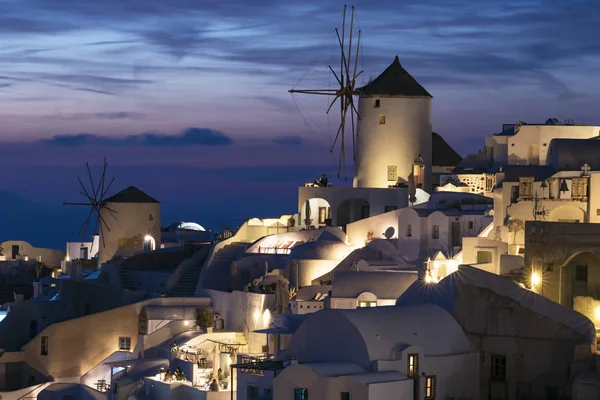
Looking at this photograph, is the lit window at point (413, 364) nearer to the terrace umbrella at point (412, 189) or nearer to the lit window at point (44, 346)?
the terrace umbrella at point (412, 189)

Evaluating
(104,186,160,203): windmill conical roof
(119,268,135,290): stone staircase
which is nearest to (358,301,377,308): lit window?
(119,268,135,290): stone staircase

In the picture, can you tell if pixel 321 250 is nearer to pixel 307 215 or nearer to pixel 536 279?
pixel 307 215

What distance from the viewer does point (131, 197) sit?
5775 cm

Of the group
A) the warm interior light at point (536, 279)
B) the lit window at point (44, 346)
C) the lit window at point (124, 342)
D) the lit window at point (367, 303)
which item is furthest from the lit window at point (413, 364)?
the lit window at point (44, 346)

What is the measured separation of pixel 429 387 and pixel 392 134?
19705mm

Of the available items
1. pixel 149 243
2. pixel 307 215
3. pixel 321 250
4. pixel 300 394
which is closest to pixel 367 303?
Answer: pixel 321 250

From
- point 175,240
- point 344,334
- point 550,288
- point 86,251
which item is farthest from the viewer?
point 86,251

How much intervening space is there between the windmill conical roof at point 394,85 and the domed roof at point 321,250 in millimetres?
7889

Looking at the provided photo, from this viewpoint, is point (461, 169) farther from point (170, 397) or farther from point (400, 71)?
point (170, 397)

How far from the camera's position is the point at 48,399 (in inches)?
1841

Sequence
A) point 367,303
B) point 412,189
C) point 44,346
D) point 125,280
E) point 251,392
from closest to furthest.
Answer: point 251,392, point 367,303, point 44,346, point 412,189, point 125,280

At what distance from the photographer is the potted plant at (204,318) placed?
4519 centimetres

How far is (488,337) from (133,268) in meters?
20.4

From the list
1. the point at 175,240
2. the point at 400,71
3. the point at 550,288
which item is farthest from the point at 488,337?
the point at 175,240
